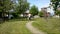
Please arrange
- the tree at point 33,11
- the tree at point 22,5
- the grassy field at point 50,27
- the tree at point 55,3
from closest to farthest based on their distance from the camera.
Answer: the grassy field at point 50,27 → the tree at point 55,3 → the tree at point 22,5 → the tree at point 33,11

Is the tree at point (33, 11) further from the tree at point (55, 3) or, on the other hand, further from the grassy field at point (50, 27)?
the grassy field at point (50, 27)

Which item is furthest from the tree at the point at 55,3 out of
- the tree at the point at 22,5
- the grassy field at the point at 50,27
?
the grassy field at the point at 50,27

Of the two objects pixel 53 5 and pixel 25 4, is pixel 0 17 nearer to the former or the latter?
pixel 53 5

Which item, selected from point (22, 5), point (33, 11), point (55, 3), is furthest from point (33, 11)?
point (55, 3)

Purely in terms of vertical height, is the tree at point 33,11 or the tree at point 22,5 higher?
the tree at point 22,5

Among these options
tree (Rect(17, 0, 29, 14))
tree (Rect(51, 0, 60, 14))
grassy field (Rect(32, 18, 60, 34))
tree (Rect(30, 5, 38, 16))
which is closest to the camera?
grassy field (Rect(32, 18, 60, 34))

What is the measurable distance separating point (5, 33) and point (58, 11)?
4188 cm

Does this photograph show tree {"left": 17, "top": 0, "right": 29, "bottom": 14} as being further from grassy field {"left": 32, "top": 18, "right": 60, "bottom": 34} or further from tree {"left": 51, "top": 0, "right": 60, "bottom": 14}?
grassy field {"left": 32, "top": 18, "right": 60, "bottom": 34}

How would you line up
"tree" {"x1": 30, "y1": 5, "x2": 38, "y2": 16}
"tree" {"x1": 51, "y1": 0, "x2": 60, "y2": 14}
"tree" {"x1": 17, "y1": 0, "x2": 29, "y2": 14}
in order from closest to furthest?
"tree" {"x1": 51, "y1": 0, "x2": 60, "y2": 14} → "tree" {"x1": 17, "y1": 0, "x2": 29, "y2": 14} → "tree" {"x1": 30, "y1": 5, "x2": 38, "y2": 16}

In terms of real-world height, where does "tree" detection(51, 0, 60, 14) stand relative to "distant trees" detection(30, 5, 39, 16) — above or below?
above

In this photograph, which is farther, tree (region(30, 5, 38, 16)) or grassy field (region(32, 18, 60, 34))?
tree (region(30, 5, 38, 16))

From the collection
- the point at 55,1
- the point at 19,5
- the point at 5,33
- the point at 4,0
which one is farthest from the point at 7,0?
the point at 19,5

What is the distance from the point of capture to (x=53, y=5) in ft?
190

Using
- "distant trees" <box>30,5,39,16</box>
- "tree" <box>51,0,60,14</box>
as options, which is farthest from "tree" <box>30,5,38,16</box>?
"tree" <box>51,0,60,14</box>
